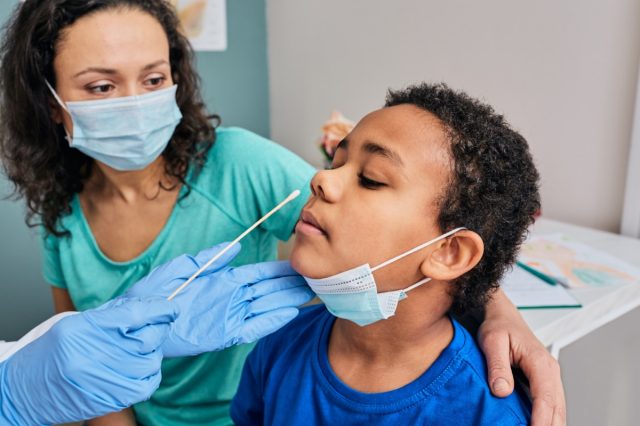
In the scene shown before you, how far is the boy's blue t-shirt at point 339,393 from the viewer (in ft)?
2.67

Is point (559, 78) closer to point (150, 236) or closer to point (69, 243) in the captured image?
point (150, 236)

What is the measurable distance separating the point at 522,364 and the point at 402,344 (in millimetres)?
194

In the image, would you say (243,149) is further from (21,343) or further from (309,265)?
(21,343)

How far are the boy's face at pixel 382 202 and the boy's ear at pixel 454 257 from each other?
0.02 meters

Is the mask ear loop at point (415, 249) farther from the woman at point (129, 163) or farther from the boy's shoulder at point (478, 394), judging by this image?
the woman at point (129, 163)

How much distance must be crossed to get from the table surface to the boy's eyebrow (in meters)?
0.56

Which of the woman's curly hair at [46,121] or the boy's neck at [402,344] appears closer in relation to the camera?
the boy's neck at [402,344]

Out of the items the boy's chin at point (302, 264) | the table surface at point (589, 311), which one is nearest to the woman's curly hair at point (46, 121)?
the boy's chin at point (302, 264)

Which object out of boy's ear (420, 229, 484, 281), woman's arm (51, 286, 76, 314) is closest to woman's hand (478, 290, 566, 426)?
boy's ear (420, 229, 484, 281)

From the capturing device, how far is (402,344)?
92cm

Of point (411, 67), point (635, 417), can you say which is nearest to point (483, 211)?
point (635, 417)

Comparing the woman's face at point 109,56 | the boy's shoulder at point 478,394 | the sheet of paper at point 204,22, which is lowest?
the boy's shoulder at point 478,394

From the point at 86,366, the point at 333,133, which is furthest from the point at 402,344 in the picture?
the point at 333,133

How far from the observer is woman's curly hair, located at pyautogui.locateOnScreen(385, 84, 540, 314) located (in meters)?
0.83
